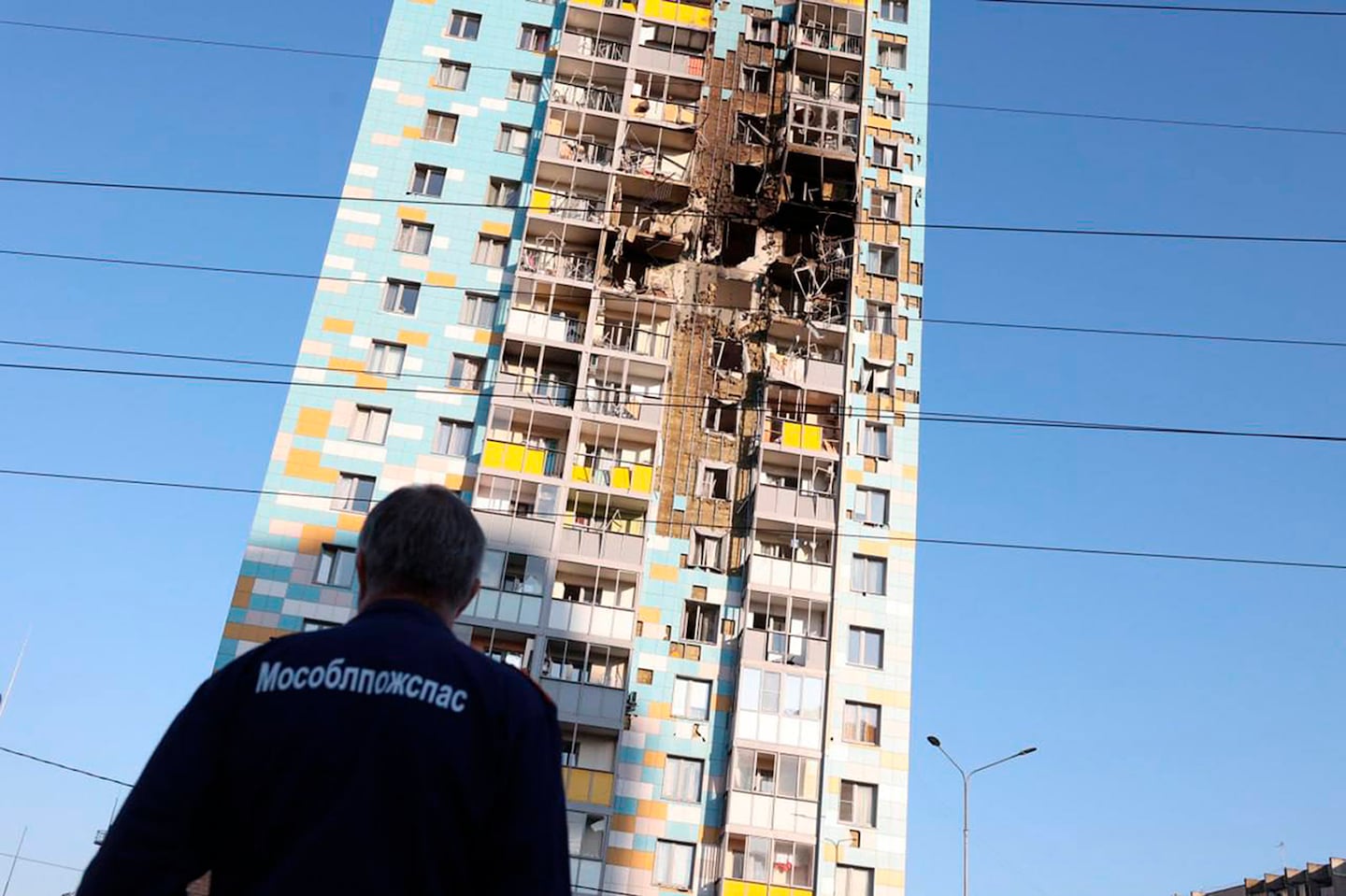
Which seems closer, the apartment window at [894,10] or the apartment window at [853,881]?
the apartment window at [853,881]

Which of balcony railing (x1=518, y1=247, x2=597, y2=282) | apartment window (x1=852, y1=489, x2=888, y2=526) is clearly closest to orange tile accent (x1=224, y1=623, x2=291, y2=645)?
balcony railing (x1=518, y1=247, x2=597, y2=282)

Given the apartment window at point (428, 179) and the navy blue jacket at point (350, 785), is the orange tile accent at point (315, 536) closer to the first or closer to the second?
the apartment window at point (428, 179)

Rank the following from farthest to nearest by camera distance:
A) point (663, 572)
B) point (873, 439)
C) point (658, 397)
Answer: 1. point (873, 439)
2. point (658, 397)
3. point (663, 572)

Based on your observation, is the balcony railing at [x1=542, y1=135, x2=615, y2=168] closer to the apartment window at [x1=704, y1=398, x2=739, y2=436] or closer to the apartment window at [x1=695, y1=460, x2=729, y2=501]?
the apartment window at [x1=704, y1=398, x2=739, y2=436]

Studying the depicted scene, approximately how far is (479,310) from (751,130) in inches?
576

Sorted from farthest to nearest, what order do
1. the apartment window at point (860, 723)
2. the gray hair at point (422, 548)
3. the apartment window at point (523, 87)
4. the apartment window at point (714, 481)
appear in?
1. the apartment window at point (523, 87)
2. the apartment window at point (714, 481)
3. the apartment window at point (860, 723)
4. the gray hair at point (422, 548)

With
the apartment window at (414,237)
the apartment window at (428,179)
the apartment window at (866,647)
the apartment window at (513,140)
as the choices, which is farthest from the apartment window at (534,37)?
the apartment window at (866,647)

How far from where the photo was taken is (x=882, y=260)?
4919 centimetres

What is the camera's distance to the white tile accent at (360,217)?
46062 millimetres

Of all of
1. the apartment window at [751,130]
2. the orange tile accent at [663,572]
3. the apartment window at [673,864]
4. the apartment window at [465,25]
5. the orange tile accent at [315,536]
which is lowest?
the apartment window at [673,864]

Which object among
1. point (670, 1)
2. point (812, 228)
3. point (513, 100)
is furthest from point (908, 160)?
point (513, 100)

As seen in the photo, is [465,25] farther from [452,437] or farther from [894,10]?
[894,10]

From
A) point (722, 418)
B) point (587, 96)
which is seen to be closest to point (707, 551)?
point (722, 418)

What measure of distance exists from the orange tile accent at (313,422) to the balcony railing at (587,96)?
16045 mm
